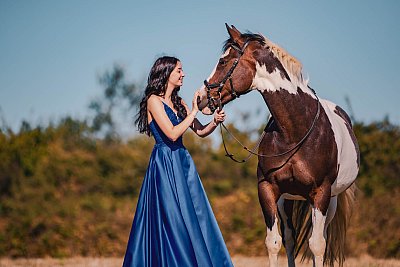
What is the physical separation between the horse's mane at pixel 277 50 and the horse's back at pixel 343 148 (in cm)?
64

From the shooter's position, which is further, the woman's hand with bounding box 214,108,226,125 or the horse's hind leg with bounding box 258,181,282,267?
the horse's hind leg with bounding box 258,181,282,267

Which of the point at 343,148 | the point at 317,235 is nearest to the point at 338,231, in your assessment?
the point at 343,148

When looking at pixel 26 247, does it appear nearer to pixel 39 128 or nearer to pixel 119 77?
pixel 39 128

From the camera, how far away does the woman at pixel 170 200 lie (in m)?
4.97

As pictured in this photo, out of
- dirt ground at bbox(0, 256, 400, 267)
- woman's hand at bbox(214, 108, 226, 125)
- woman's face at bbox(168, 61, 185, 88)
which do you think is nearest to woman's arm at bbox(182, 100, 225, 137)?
woman's hand at bbox(214, 108, 226, 125)

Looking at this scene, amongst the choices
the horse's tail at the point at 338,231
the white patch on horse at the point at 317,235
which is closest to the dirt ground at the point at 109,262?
the horse's tail at the point at 338,231

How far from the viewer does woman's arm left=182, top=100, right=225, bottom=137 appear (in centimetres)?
532

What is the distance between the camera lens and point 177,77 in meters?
5.37

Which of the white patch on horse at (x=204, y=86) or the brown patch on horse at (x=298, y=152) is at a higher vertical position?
the white patch on horse at (x=204, y=86)

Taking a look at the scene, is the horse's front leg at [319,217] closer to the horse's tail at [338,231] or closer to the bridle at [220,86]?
the bridle at [220,86]

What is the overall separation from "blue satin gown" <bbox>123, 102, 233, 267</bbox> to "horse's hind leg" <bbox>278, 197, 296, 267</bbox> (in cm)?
170

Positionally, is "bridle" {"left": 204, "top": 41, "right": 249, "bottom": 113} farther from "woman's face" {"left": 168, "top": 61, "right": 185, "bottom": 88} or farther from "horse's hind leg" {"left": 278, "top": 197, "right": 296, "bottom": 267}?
"horse's hind leg" {"left": 278, "top": 197, "right": 296, "bottom": 267}

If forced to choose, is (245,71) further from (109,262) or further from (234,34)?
(109,262)

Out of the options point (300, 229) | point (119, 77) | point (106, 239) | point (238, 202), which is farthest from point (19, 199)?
point (119, 77)
